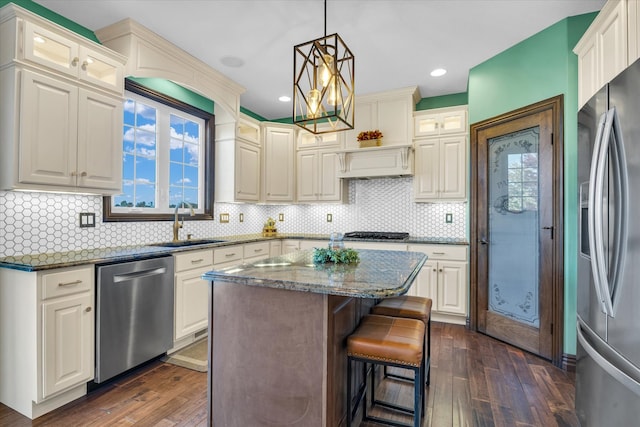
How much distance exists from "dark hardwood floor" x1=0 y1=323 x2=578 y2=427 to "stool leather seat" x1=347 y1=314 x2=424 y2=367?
65cm

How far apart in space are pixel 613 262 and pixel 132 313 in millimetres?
2949

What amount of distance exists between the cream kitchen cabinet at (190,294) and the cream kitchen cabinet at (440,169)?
267 centimetres

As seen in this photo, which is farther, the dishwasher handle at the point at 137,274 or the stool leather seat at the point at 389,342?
the dishwasher handle at the point at 137,274

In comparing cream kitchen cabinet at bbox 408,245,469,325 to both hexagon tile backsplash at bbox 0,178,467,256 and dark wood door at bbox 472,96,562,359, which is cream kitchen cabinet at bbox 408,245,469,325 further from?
hexagon tile backsplash at bbox 0,178,467,256

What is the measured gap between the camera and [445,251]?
3736 mm

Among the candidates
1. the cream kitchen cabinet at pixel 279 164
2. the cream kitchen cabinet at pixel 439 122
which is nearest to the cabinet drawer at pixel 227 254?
the cream kitchen cabinet at pixel 279 164

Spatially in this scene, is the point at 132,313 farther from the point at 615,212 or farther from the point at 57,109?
the point at 615,212

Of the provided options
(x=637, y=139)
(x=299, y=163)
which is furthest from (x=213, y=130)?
(x=637, y=139)

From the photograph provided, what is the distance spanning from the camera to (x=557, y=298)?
108 inches

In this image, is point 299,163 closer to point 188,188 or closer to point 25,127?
point 188,188

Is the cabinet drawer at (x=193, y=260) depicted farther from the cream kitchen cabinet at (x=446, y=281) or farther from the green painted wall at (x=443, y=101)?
Answer: the green painted wall at (x=443, y=101)

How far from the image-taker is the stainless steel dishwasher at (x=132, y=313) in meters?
2.25

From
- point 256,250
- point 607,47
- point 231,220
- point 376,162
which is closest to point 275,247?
point 256,250

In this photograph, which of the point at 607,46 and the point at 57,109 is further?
the point at 57,109
